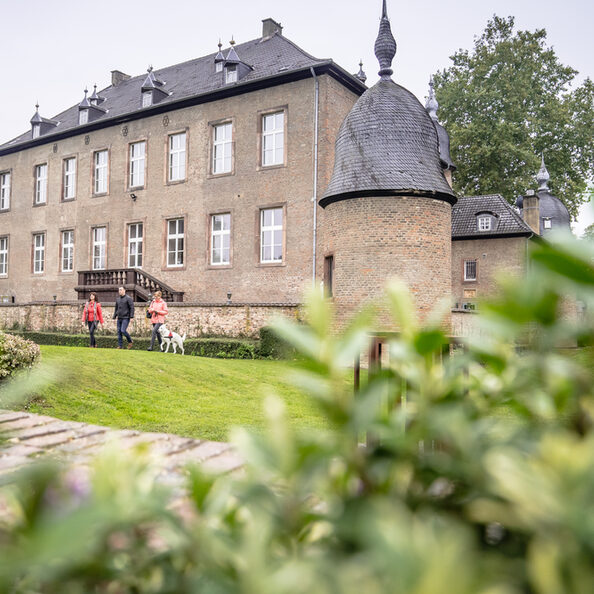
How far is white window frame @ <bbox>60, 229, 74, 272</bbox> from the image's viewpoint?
2858 centimetres

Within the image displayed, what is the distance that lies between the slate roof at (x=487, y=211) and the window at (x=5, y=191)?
1024 inches

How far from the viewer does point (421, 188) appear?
16.5 meters

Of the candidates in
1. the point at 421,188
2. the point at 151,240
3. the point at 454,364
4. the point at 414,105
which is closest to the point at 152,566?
the point at 454,364

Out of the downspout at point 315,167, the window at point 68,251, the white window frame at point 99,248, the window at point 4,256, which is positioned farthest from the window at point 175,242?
the window at point 4,256

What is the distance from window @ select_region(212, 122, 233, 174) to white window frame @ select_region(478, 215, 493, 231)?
16.1 metres

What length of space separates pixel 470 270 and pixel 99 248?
20.8 metres

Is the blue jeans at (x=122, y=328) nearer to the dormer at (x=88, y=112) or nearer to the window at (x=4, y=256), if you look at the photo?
the dormer at (x=88, y=112)

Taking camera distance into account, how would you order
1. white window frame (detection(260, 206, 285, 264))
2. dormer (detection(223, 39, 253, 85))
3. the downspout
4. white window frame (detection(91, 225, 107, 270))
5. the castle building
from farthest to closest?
white window frame (detection(91, 225, 107, 270)), dormer (detection(223, 39, 253, 85)), white window frame (detection(260, 206, 285, 264)), the downspout, the castle building

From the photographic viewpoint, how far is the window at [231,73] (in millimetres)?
23178

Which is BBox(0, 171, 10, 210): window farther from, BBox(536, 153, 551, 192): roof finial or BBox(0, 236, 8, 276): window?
BBox(536, 153, 551, 192): roof finial

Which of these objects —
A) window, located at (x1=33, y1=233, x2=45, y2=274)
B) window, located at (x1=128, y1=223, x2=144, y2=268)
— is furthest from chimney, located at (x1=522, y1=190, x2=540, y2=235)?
window, located at (x1=33, y1=233, x2=45, y2=274)

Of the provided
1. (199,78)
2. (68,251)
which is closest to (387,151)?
(199,78)

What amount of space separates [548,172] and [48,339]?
32017 mm

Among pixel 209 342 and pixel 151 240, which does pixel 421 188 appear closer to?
pixel 209 342
